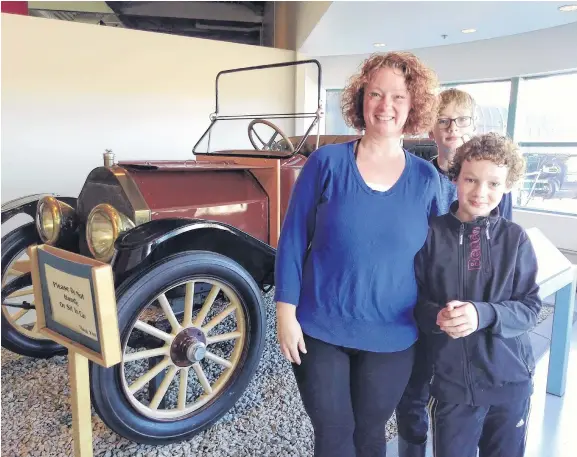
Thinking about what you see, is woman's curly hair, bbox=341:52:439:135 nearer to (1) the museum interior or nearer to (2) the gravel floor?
(1) the museum interior

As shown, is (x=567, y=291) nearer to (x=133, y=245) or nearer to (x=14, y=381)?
(x=133, y=245)

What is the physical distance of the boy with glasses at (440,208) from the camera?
1.48m

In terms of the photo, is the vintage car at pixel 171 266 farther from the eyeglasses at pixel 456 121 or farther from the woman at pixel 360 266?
the eyeglasses at pixel 456 121

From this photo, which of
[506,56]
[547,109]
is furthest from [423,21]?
[547,109]

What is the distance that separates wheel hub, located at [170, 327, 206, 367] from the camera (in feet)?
6.52

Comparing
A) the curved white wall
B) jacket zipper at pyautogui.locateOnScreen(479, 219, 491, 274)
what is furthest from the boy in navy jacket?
the curved white wall

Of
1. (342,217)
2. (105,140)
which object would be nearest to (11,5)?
(105,140)

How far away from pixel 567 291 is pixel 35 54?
517cm

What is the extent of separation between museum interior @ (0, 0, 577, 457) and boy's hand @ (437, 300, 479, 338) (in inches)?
5.6

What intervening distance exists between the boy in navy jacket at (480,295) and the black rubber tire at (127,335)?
3.01ft

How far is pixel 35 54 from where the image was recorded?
16.3ft

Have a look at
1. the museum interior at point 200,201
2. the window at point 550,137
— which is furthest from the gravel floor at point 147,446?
the window at point 550,137

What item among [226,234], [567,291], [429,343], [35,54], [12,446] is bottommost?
[12,446]

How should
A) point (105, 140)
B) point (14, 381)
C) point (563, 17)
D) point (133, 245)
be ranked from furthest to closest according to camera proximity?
point (105, 140)
point (563, 17)
point (14, 381)
point (133, 245)
